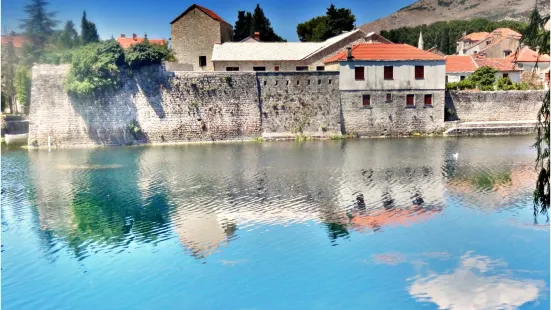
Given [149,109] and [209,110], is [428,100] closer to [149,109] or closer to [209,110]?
[209,110]

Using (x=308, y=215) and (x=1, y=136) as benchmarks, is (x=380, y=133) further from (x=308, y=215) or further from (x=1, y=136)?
(x=1, y=136)

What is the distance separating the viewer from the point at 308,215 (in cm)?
1570

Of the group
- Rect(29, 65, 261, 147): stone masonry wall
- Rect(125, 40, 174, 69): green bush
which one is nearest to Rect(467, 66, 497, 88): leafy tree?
Rect(29, 65, 261, 147): stone masonry wall

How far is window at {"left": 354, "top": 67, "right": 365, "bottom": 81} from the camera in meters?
32.4

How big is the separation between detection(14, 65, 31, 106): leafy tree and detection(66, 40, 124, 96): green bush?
16173mm

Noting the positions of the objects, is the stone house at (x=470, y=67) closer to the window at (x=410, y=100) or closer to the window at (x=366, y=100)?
the window at (x=410, y=100)

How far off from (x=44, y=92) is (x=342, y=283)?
2585 centimetres

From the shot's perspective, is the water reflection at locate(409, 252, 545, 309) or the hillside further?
the hillside

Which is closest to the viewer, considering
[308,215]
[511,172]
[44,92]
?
[308,215]

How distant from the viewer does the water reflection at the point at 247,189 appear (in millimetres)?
14820

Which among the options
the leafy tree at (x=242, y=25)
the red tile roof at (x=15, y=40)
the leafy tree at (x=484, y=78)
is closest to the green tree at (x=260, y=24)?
the leafy tree at (x=242, y=25)

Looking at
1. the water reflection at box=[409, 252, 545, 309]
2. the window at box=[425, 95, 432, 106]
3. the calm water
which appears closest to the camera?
the water reflection at box=[409, 252, 545, 309]

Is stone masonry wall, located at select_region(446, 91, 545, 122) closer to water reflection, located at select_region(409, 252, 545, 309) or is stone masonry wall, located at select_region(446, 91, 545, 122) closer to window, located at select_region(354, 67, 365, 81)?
window, located at select_region(354, 67, 365, 81)

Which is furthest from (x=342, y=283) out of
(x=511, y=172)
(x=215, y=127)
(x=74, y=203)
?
(x=215, y=127)
